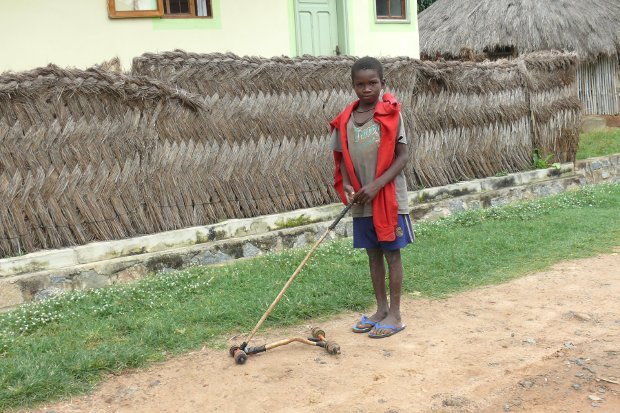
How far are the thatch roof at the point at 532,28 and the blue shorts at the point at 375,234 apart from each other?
521 inches

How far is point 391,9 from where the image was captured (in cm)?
1309

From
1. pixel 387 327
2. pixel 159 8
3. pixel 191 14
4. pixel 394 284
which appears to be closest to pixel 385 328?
pixel 387 327

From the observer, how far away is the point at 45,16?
9.33 meters

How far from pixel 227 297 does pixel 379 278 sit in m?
1.37

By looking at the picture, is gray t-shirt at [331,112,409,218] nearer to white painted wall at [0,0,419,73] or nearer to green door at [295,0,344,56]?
white painted wall at [0,0,419,73]

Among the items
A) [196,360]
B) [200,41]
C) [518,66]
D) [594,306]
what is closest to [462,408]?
[196,360]

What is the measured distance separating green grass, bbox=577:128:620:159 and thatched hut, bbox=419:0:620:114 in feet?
8.52

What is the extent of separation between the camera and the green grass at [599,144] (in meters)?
12.6

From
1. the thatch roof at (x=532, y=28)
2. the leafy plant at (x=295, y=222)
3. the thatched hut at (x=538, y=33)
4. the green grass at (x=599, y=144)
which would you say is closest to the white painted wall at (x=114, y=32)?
the leafy plant at (x=295, y=222)

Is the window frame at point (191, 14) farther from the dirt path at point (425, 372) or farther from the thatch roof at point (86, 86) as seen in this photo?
the dirt path at point (425, 372)

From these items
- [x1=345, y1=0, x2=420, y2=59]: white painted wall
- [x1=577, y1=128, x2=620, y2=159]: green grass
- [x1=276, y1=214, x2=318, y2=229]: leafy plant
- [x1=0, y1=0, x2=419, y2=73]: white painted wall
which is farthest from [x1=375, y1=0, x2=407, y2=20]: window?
[x1=276, y1=214, x2=318, y2=229]: leafy plant

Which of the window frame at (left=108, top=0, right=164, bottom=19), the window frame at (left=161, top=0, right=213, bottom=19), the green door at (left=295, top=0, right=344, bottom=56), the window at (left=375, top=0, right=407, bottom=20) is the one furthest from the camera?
the window at (left=375, top=0, right=407, bottom=20)

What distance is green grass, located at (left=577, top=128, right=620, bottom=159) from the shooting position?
1260 cm

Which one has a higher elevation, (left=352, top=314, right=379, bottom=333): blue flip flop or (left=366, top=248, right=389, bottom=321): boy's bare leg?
(left=366, top=248, right=389, bottom=321): boy's bare leg
